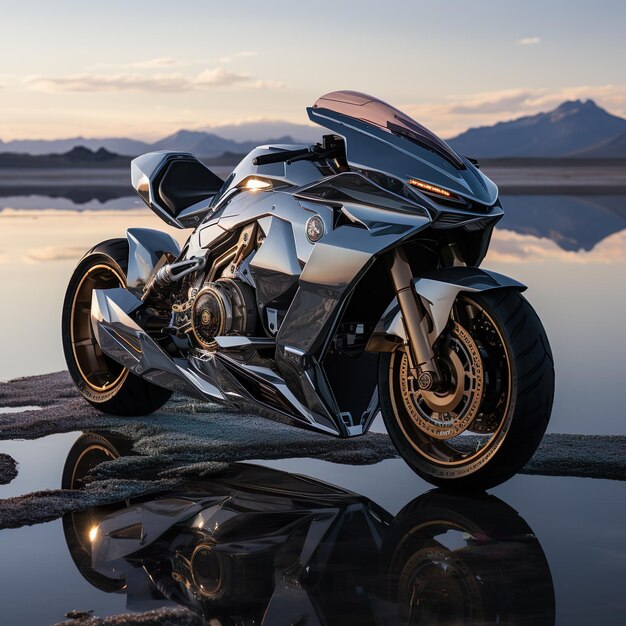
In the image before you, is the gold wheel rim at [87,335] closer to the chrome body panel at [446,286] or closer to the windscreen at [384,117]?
the windscreen at [384,117]

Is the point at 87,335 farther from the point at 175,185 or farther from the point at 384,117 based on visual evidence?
the point at 384,117

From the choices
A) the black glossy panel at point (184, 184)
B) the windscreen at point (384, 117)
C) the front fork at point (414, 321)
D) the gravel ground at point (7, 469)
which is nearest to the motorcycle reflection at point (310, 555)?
the gravel ground at point (7, 469)

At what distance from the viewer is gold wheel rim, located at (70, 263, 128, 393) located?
7.77 meters

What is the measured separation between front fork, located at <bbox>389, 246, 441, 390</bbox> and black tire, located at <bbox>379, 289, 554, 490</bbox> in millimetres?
197

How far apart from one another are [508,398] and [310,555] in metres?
1.16

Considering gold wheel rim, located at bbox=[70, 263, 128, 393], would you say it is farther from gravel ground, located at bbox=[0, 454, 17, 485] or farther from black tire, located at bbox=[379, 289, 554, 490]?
black tire, located at bbox=[379, 289, 554, 490]

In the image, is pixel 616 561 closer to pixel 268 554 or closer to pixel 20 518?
pixel 268 554

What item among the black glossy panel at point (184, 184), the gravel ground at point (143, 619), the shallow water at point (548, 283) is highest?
the black glossy panel at point (184, 184)

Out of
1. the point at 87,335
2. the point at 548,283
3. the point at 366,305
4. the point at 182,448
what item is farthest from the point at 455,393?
the point at 548,283

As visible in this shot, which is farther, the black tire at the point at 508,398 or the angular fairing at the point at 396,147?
the angular fairing at the point at 396,147

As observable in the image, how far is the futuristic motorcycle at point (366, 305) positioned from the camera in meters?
5.23

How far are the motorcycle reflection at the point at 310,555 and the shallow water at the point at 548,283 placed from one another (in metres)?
→ 1.98

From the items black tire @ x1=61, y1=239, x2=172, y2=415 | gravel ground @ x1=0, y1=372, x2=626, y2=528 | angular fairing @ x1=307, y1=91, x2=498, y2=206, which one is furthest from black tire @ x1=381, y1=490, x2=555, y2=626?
black tire @ x1=61, y1=239, x2=172, y2=415

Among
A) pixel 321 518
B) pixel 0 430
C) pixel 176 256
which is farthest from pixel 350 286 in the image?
pixel 0 430
